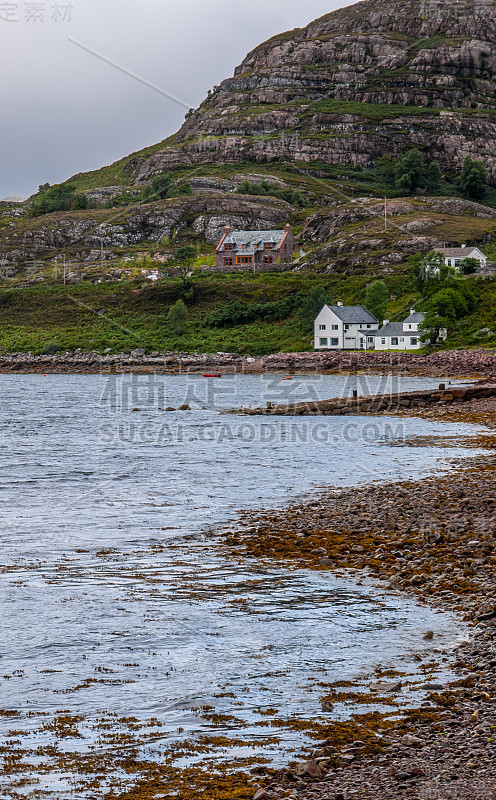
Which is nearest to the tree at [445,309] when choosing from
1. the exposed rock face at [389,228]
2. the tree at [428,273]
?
the tree at [428,273]

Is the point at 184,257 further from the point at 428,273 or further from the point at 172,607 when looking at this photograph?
the point at 172,607

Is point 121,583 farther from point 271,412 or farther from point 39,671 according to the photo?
point 271,412

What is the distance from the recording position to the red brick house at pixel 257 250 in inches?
6412

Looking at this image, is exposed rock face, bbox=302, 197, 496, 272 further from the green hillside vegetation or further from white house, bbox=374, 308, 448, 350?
white house, bbox=374, 308, 448, 350

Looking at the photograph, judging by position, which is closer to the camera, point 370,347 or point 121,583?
point 121,583

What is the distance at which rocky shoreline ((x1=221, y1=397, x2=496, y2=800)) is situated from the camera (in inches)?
328

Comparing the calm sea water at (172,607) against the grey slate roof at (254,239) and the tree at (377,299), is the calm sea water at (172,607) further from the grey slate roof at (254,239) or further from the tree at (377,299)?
the grey slate roof at (254,239)

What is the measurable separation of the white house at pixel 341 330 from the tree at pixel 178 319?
24.5 metres

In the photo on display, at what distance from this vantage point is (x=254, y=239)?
165 meters

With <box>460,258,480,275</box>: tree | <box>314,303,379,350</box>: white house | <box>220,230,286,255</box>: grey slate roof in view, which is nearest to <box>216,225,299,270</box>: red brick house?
<box>220,230,286,255</box>: grey slate roof

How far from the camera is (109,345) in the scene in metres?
125

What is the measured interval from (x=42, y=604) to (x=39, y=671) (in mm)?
3353

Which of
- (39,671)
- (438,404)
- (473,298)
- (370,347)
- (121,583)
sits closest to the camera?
(39,671)

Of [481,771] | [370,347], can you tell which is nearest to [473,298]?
[370,347]
